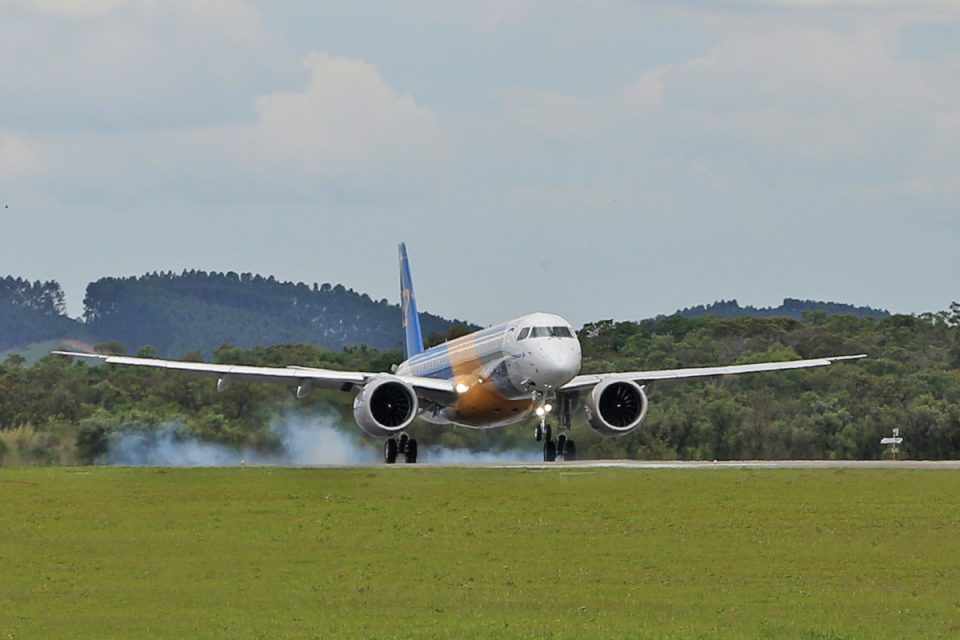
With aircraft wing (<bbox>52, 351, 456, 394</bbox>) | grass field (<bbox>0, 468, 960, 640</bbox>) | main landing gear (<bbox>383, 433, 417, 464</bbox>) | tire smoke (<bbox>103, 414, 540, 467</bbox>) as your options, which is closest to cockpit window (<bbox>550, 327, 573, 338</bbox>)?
aircraft wing (<bbox>52, 351, 456, 394</bbox>)

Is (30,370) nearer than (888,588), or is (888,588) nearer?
(888,588)

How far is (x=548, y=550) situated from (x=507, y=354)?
32.9 m

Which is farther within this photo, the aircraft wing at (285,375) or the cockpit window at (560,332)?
the aircraft wing at (285,375)

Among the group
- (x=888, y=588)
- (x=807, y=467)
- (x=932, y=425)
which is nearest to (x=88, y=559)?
(x=888, y=588)

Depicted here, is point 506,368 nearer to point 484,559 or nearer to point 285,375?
point 285,375

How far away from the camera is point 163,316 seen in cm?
16312

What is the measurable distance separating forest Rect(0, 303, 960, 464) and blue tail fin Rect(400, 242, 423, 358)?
354 cm

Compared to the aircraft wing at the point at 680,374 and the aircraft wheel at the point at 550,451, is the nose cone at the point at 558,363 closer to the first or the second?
the aircraft wing at the point at 680,374

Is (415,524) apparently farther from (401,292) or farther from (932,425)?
(401,292)

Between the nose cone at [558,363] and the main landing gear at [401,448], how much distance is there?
5.97 metres

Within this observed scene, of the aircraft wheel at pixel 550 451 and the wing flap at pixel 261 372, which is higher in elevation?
the wing flap at pixel 261 372

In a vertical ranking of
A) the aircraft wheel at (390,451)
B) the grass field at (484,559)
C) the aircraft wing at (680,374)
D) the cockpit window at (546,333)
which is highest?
the cockpit window at (546,333)

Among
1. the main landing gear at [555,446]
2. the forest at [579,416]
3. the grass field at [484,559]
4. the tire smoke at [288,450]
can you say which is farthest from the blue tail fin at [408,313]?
the grass field at [484,559]

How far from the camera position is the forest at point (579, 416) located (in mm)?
73562
